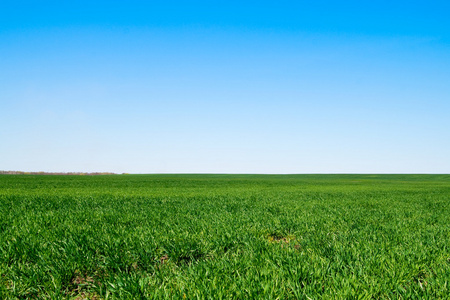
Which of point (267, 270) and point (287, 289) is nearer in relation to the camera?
point (287, 289)

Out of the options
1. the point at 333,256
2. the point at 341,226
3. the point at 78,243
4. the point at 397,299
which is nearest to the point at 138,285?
the point at 78,243

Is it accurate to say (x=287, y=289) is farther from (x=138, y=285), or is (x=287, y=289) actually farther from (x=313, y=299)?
(x=138, y=285)

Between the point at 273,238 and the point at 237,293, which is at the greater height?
the point at 237,293

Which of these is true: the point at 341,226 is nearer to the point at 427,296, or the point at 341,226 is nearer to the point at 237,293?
the point at 427,296

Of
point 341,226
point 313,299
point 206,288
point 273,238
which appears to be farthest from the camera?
point 341,226

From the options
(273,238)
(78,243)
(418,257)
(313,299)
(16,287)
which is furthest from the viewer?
(273,238)

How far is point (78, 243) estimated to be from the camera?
4480mm

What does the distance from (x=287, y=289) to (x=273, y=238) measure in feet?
10.4

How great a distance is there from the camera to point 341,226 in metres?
6.86

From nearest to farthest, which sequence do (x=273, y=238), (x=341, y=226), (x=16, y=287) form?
1. (x=16, y=287)
2. (x=273, y=238)
3. (x=341, y=226)

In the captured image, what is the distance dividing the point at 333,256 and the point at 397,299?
1489 millimetres

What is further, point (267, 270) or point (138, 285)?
point (267, 270)

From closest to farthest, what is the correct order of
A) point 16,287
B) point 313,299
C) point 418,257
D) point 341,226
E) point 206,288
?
point 313,299 < point 206,288 < point 16,287 < point 418,257 < point 341,226

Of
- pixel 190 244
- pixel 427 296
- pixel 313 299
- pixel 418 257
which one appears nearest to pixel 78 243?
pixel 190 244
